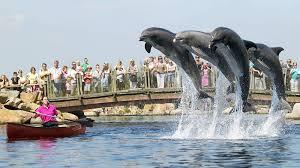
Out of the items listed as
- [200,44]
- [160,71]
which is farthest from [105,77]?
[200,44]

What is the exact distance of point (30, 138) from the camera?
38750 millimetres

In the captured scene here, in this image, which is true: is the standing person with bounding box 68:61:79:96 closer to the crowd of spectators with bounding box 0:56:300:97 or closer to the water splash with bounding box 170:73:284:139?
the crowd of spectators with bounding box 0:56:300:97

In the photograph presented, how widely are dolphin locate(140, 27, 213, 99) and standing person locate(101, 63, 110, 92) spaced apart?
1507 centimetres

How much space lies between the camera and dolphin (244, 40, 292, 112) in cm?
3594

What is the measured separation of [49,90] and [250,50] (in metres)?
18.1

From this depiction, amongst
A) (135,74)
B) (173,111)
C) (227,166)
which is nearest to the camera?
(227,166)

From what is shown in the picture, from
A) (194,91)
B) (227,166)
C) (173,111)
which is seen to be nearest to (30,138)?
(194,91)

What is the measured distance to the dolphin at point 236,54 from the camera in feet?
105

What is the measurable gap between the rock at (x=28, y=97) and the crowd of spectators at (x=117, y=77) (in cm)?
22

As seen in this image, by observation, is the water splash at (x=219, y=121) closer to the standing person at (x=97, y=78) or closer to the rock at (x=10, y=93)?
the standing person at (x=97, y=78)

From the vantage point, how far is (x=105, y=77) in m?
50.8

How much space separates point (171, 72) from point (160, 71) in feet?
2.19

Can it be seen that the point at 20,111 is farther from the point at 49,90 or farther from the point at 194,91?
the point at 194,91

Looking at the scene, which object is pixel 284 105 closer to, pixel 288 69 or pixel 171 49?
pixel 171 49
